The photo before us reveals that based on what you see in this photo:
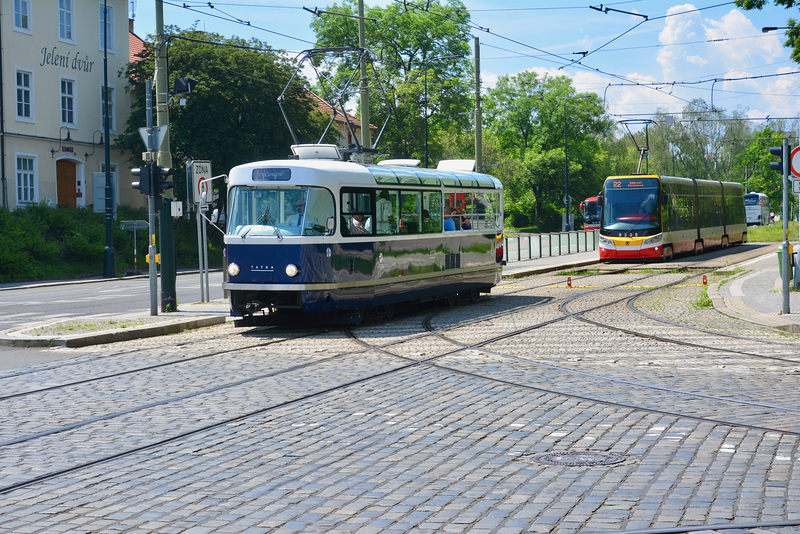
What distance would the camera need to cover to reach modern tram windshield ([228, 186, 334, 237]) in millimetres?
15266

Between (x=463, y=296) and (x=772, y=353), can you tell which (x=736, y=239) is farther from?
(x=772, y=353)

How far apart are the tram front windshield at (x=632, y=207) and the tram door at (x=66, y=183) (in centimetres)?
2299

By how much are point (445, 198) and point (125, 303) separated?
26.7 feet

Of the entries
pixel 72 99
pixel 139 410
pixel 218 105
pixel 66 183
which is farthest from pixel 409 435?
pixel 218 105

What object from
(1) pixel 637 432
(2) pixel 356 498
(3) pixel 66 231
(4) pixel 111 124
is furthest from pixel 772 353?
(4) pixel 111 124

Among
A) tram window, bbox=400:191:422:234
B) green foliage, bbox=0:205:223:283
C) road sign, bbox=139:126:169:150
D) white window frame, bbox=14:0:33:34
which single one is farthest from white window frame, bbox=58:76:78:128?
tram window, bbox=400:191:422:234

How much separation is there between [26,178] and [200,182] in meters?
23.8

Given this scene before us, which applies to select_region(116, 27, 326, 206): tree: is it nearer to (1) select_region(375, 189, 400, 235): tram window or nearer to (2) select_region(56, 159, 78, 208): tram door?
(2) select_region(56, 159, 78, 208): tram door

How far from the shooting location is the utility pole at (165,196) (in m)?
17.5

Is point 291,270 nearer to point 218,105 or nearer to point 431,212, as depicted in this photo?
point 431,212

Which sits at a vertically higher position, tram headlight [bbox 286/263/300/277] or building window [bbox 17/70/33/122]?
building window [bbox 17/70/33/122]

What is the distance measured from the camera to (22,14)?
128 ft

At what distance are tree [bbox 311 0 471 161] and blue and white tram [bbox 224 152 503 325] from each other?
43.8 meters

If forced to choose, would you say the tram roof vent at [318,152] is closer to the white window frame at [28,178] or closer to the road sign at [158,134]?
the road sign at [158,134]
